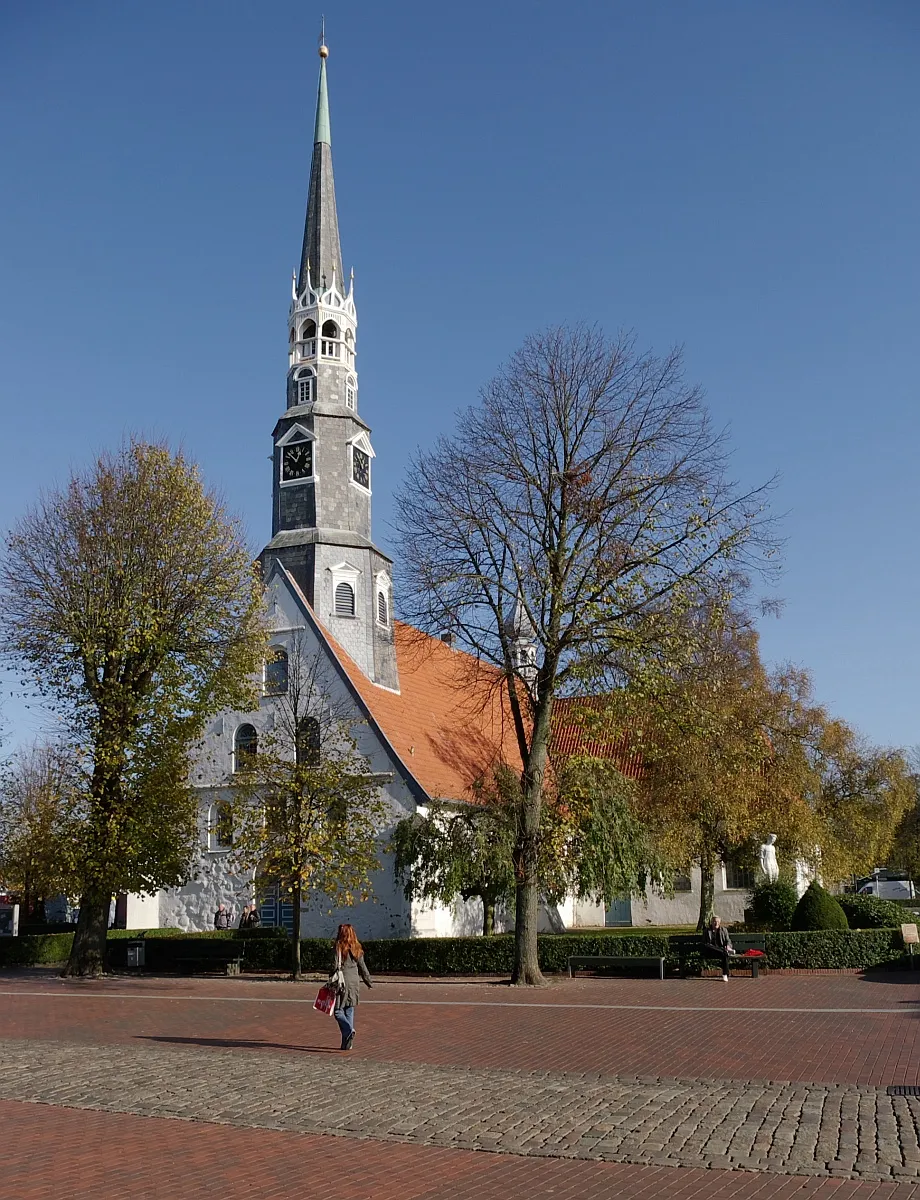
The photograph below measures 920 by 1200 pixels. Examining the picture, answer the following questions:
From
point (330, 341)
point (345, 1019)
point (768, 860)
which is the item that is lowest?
point (345, 1019)

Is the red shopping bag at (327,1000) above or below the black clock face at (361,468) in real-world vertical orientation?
below

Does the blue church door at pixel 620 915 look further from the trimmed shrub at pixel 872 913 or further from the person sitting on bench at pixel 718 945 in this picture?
the person sitting on bench at pixel 718 945

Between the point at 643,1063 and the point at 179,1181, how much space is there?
655 cm

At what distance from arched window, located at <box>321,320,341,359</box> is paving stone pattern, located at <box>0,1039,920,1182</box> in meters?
29.7

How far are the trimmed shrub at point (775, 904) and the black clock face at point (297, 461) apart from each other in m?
20.2

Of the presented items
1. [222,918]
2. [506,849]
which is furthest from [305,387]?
[506,849]

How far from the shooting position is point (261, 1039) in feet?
50.7

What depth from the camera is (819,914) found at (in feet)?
85.7

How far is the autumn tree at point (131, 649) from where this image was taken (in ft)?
84.9

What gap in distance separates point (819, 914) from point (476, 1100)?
17789 millimetres

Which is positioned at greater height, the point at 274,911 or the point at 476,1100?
the point at 274,911

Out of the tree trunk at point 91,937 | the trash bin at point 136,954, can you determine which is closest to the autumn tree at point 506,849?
the trash bin at point 136,954

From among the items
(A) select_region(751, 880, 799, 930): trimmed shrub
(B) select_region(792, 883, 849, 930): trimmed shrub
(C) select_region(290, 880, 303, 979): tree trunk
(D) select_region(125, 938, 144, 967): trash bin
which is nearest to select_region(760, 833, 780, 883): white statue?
(A) select_region(751, 880, 799, 930): trimmed shrub

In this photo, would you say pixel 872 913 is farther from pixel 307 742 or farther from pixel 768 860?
pixel 307 742
